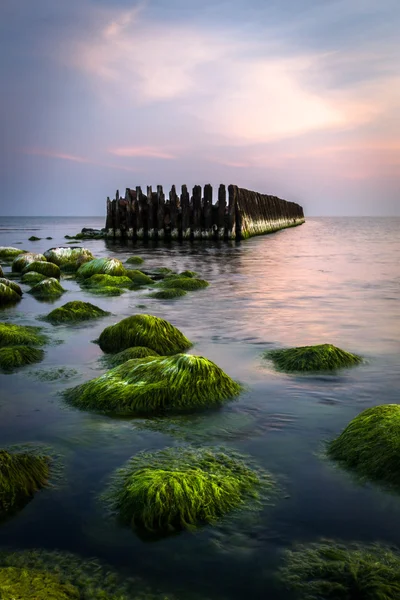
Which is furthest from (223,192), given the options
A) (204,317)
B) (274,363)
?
(274,363)

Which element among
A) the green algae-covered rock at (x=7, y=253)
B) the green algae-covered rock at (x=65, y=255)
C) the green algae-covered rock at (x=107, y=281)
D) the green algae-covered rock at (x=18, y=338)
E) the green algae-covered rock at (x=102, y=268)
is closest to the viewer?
the green algae-covered rock at (x=18, y=338)

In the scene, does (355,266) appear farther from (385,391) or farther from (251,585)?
(251,585)

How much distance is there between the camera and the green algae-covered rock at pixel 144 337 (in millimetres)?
7016

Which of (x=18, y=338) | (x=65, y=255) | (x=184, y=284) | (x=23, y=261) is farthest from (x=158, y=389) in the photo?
(x=65, y=255)

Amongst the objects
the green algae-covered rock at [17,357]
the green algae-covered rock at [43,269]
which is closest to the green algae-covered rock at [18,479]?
the green algae-covered rock at [17,357]

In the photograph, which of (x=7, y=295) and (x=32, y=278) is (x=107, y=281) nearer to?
(x=32, y=278)

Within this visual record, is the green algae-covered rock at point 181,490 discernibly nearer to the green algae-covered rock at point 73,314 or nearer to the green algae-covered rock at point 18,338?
the green algae-covered rock at point 18,338

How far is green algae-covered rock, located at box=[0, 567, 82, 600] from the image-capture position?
2.40 m

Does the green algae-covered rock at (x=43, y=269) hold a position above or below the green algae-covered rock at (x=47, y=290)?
above

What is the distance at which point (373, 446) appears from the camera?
3.88 m

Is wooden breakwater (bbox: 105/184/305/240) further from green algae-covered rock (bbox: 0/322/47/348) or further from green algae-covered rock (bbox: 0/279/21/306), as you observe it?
green algae-covered rock (bbox: 0/322/47/348)

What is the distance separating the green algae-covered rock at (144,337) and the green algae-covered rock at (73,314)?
5.82 feet

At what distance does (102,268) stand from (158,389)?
34.2 feet

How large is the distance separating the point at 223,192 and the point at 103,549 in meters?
27.2
